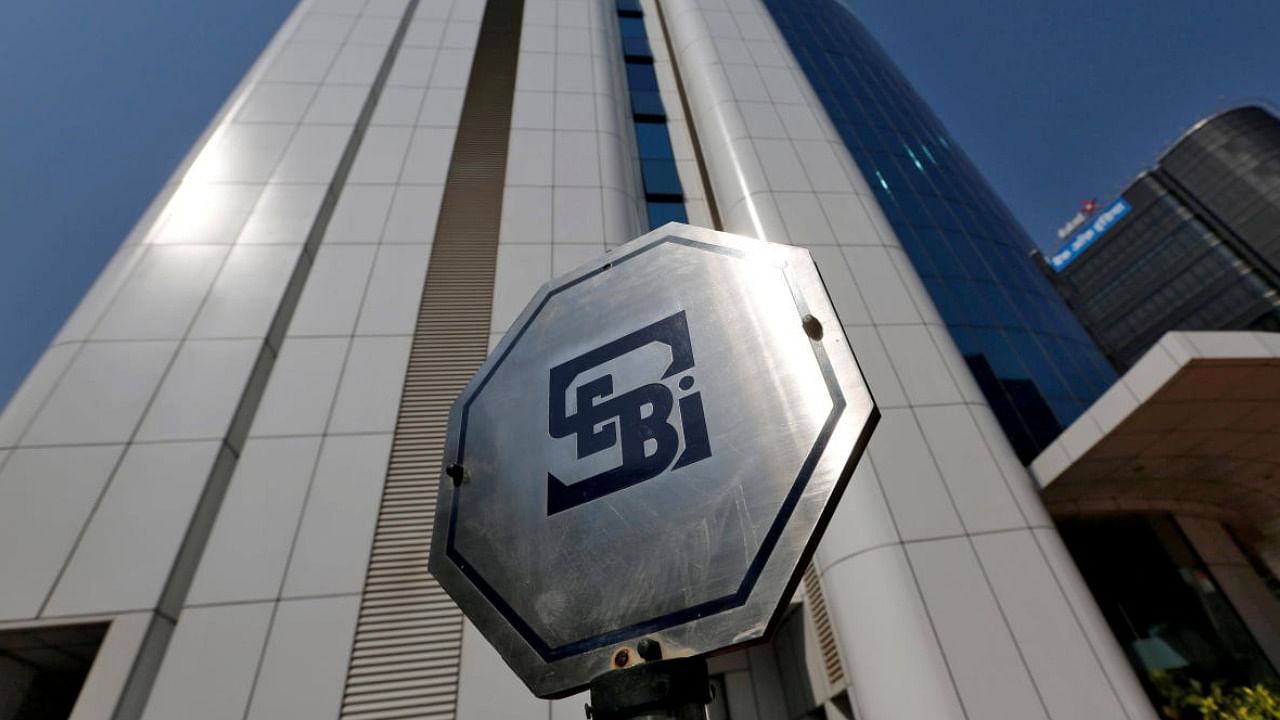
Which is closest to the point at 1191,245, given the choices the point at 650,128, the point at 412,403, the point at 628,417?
the point at 650,128

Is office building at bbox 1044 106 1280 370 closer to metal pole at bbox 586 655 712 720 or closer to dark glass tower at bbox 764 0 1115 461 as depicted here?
dark glass tower at bbox 764 0 1115 461

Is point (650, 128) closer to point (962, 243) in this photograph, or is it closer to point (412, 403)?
point (962, 243)

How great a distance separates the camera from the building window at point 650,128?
14.8 m

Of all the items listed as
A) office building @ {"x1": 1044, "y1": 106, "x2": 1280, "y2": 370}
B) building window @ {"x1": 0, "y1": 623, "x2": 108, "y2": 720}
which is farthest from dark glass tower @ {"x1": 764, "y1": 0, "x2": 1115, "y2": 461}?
office building @ {"x1": 1044, "y1": 106, "x2": 1280, "y2": 370}

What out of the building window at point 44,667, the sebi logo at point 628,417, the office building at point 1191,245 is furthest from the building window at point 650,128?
the office building at point 1191,245

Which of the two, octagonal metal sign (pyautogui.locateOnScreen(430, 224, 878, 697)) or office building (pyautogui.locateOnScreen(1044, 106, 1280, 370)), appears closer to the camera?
octagonal metal sign (pyautogui.locateOnScreen(430, 224, 878, 697))

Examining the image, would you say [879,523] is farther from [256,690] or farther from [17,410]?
[17,410]

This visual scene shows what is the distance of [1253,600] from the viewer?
461 inches

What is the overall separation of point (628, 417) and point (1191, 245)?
8375 centimetres

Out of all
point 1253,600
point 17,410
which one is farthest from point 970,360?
point 17,410

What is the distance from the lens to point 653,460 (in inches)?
68.0

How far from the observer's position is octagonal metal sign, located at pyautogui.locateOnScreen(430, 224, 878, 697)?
146cm

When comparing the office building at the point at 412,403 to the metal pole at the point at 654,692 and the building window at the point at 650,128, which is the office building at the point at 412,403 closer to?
the building window at the point at 650,128

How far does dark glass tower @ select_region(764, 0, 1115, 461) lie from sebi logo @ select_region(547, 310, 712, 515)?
505 inches
